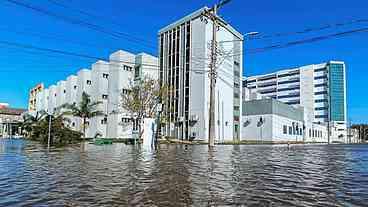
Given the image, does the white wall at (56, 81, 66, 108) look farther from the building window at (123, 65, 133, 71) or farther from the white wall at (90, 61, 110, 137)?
the building window at (123, 65, 133, 71)

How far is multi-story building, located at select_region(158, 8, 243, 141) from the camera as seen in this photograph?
57.1m

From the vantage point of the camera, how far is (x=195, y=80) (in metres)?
58.5

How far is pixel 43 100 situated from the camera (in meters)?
103

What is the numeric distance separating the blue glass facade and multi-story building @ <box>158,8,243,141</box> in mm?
85429

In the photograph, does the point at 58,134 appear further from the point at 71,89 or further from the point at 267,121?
the point at 71,89

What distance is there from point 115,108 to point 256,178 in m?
56.6

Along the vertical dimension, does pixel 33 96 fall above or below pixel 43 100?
above

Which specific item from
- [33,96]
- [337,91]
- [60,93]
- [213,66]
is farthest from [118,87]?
[337,91]

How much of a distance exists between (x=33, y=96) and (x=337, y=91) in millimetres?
110115

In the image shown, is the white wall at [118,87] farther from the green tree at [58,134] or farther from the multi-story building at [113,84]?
the green tree at [58,134]

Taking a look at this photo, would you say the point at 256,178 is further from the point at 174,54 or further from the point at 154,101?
the point at 174,54

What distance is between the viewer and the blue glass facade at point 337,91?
13975 cm

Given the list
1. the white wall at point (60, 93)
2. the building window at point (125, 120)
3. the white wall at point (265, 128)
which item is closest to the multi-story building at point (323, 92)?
the white wall at point (265, 128)

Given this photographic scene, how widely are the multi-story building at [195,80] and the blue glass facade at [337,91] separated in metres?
85.4
